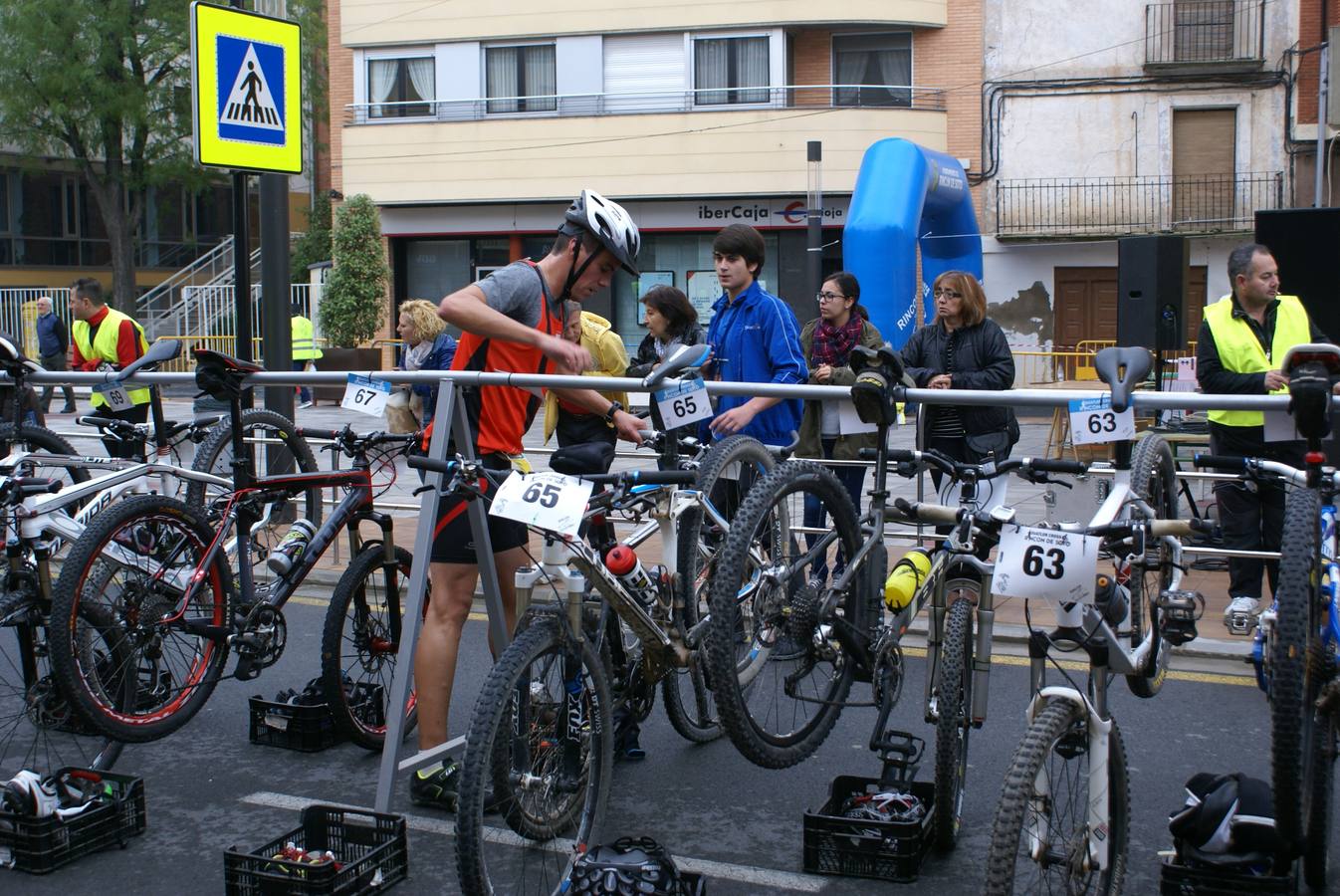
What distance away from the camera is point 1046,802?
142 inches

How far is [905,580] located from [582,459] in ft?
4.50

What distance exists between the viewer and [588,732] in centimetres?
430

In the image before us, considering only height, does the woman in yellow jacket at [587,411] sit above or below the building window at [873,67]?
below

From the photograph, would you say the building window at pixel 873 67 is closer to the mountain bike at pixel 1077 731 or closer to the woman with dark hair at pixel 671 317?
the woman with dark hair at pixel 671 317

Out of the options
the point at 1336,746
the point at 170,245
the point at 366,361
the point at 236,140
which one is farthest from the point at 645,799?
the point at 170,245

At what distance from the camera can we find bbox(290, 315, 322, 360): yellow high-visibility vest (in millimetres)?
24578

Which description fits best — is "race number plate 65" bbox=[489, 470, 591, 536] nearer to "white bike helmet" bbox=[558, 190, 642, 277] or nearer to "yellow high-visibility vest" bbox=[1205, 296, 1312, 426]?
"white bike helmet" bbox=[558, 190, 642, 277]

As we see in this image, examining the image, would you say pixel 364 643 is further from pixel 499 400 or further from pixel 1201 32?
pixel 1201 32

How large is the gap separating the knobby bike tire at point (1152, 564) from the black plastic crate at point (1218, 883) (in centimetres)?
57

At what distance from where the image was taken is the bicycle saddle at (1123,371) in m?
4.26

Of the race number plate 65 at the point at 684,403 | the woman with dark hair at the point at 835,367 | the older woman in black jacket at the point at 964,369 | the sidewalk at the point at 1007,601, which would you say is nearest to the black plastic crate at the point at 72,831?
the sidewalk at the point at 1007,601

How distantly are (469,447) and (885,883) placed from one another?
1965 millimetres

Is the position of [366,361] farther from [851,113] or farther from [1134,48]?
[1134,48]

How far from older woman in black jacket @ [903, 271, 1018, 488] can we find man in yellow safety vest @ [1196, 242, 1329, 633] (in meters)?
1.11
